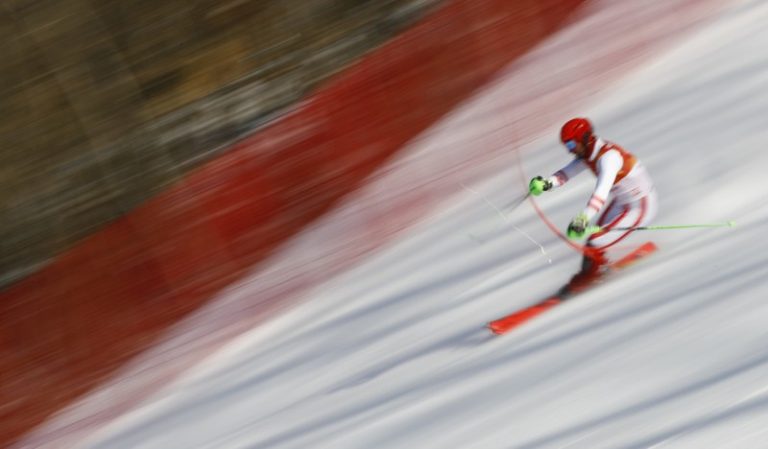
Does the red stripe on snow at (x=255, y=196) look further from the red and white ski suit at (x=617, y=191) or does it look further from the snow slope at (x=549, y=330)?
the red and white ski suit at (x=617, y=191)

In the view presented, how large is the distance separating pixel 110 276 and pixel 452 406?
1416mm

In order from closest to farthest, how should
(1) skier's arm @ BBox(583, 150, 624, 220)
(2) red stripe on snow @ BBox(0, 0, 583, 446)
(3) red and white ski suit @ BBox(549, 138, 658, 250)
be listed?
(1) skier's arm @ BBox(583, 150, 624, 220) → (3) red and white ski suit @ BBox(549, 138, 658, 250) → (2) red stripe on snow @ BBox(0, 0, 583, 446)

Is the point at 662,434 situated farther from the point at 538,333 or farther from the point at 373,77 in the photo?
the point at 373,77

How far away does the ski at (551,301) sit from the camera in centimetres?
323

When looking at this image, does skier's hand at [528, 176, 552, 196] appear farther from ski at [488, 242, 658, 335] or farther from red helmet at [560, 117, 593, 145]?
ski at [488, 242, 658, 335]

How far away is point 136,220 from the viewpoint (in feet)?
12.9

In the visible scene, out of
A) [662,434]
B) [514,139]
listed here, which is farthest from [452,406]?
[514,139]

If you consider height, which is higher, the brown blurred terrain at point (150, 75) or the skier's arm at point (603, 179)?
the brown blurred terrain at point (150, 75)

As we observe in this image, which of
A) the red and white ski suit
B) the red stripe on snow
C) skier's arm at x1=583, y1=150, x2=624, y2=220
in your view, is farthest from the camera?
the red stripe on snow

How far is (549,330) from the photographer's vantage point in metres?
3.24

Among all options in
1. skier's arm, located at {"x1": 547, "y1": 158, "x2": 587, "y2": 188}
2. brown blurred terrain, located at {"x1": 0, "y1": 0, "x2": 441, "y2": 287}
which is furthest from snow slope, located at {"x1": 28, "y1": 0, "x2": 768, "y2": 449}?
brown blurred terrain, located at {"x1": 0, "y1": 0, "x2": 441, "y2": 287}

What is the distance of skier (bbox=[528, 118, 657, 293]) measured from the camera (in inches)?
125

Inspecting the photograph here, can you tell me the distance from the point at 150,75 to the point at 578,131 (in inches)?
63.1

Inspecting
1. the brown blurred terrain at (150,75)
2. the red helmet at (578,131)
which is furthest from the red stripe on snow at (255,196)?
the red helmet at (578,131)
